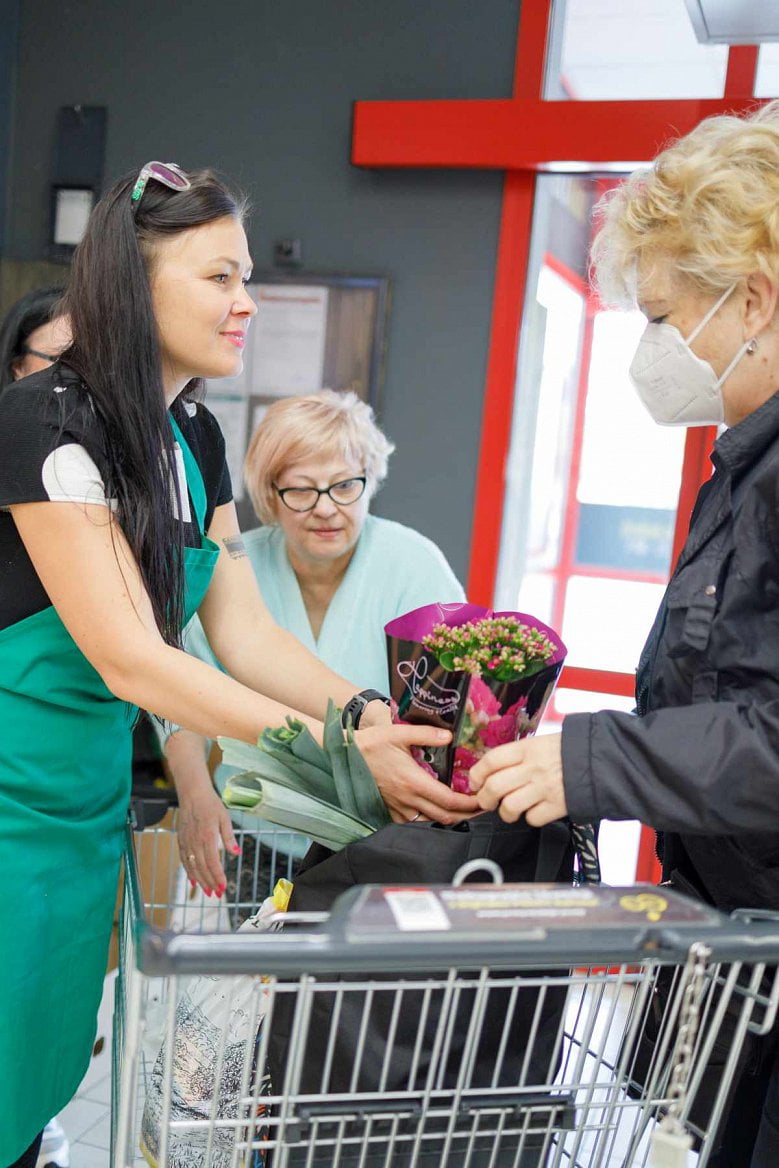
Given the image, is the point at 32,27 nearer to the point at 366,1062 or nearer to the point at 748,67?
the point at 748,67

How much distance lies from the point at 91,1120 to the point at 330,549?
1507mm

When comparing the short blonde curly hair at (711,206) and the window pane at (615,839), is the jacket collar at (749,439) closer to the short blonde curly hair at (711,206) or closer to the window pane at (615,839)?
the short blonde curly hair at (711,206)

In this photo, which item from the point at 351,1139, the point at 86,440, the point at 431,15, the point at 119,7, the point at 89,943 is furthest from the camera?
the point at 119,7

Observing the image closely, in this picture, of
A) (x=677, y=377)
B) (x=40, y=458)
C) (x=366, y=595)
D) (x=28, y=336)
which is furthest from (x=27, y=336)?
(x=677, y=377)

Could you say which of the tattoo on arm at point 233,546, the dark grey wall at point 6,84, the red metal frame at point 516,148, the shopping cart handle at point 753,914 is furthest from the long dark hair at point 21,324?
the shopping cart handle at point 753,914

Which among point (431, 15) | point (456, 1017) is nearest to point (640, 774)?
point (456, 1017)

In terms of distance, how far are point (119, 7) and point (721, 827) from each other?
13.0 ft

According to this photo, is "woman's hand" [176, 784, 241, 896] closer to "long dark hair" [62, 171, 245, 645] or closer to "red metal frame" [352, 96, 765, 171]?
"long dark hair" [62, 171, 245, 645]

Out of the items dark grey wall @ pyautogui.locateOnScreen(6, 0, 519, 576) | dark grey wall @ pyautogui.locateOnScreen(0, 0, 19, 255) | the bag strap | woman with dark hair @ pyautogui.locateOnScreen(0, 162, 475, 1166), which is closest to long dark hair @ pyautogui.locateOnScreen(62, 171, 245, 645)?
woman with dark hair @ pyautogui.locateOnScreen(0, 162, 475, 1166)

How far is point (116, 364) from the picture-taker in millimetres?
1568

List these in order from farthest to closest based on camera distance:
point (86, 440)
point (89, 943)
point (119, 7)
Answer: point (119, 7) < point (89, 943) < point (86, 440)

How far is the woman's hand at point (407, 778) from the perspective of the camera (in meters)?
1.38

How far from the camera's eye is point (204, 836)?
1878 mm

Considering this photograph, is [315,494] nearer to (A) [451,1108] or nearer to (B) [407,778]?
(B) [407,778]
